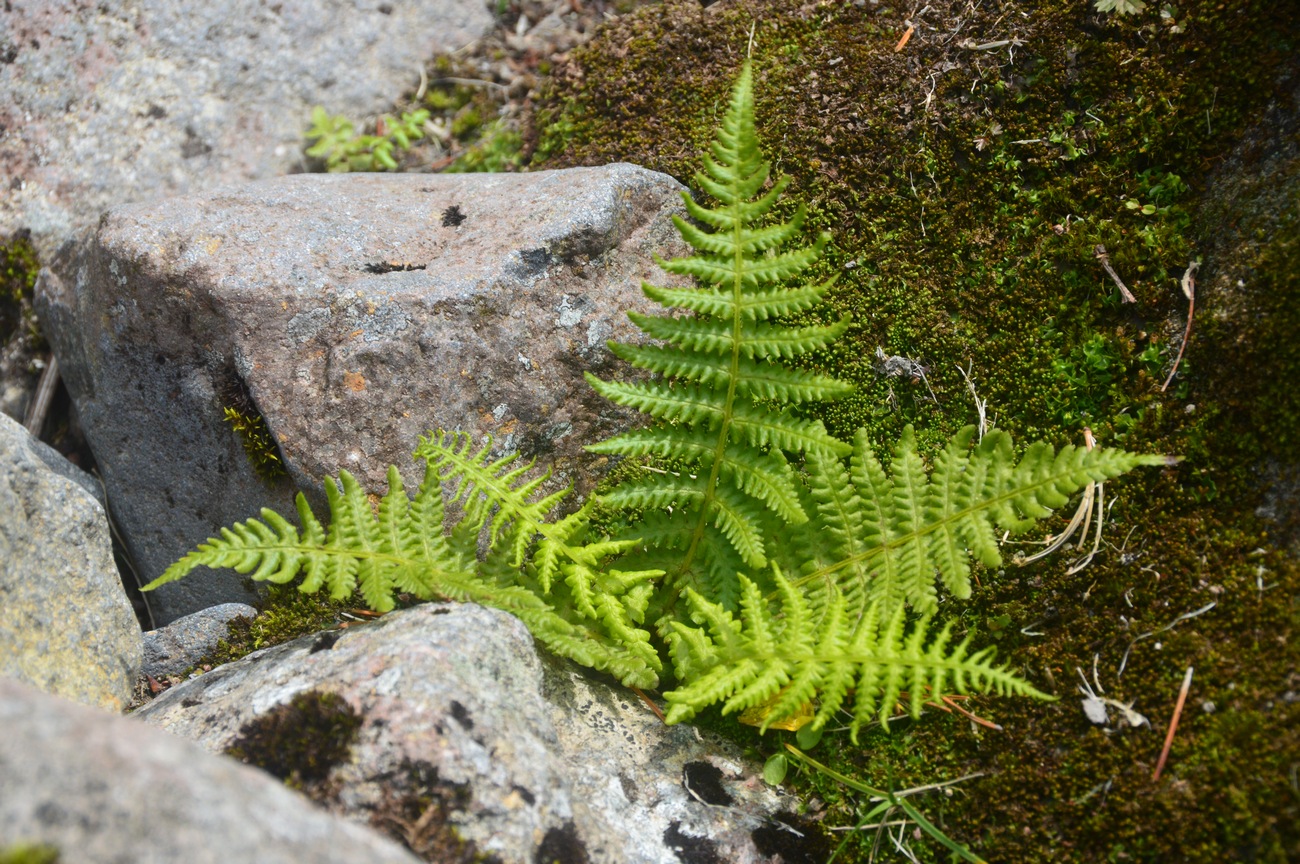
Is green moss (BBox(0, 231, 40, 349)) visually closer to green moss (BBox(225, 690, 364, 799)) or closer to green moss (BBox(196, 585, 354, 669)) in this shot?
green moss (BBox(196, 585, 354, 669))

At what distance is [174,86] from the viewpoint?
16.4 ft

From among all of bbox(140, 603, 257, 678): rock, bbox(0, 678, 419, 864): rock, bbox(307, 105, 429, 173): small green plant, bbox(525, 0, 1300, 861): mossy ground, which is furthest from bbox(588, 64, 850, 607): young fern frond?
bbox(307, 105, 429, 173): small green plant

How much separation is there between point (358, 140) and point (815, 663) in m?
4.33

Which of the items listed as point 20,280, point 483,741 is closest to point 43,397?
point 20,280

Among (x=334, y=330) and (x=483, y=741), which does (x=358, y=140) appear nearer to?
(x=334, y=330)

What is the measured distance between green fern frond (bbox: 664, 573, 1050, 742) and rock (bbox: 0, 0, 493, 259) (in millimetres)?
3989

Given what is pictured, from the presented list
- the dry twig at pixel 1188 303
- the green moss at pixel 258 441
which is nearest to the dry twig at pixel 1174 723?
the dry twig at pixel 1188 303

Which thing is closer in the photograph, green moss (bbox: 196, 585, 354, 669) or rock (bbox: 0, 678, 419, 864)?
rock (bbox: 0, 678, 419, 864)

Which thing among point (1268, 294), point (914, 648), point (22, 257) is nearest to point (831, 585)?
point (914, 648)

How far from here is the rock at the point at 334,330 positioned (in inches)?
144

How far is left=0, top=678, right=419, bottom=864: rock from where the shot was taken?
1640 mm

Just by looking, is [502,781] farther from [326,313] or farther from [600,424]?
[326,313]

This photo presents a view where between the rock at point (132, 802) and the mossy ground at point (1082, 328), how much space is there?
1.95 m

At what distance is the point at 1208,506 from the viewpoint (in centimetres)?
300
